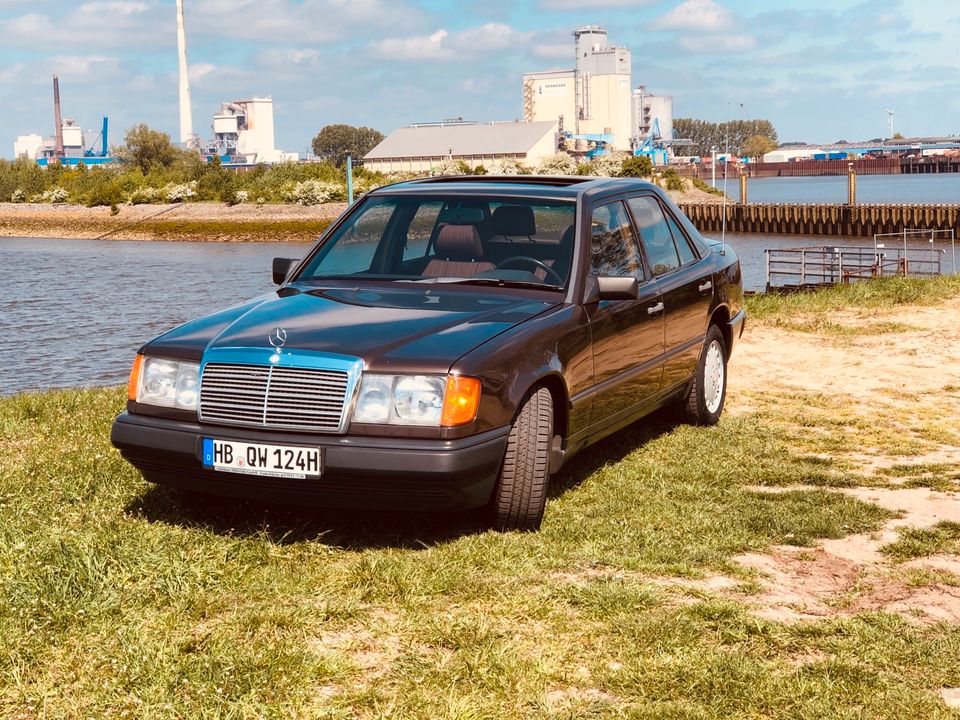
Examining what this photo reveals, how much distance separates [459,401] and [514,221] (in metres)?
1.85

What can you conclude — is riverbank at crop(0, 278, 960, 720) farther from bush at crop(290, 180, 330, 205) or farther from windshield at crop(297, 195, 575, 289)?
bush at crop(290, 180, 330, 205)

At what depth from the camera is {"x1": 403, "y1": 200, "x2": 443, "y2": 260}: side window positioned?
655 cm

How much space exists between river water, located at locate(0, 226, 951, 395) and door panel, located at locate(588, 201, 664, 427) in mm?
12023

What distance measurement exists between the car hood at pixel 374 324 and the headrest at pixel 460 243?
382mm

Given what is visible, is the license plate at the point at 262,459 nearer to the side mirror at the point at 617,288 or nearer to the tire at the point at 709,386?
the side mirror at the point at 617,288

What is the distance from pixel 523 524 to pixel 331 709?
2.04 m

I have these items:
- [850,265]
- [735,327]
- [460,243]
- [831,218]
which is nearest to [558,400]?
[460,243]

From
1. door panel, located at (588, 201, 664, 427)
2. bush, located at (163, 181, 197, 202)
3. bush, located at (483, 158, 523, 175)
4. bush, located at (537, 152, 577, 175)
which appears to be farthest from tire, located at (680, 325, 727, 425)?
bush, located at (537, 152, 577, 175)

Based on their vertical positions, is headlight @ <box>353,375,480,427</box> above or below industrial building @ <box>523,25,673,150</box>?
below

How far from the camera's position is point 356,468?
479 cm

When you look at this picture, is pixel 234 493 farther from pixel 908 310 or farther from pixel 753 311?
pixel 908 310

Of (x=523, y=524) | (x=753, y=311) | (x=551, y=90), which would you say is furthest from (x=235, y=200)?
(x=551, y=90)

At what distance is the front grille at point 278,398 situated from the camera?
4.89m

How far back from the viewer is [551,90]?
184375 millimetres
